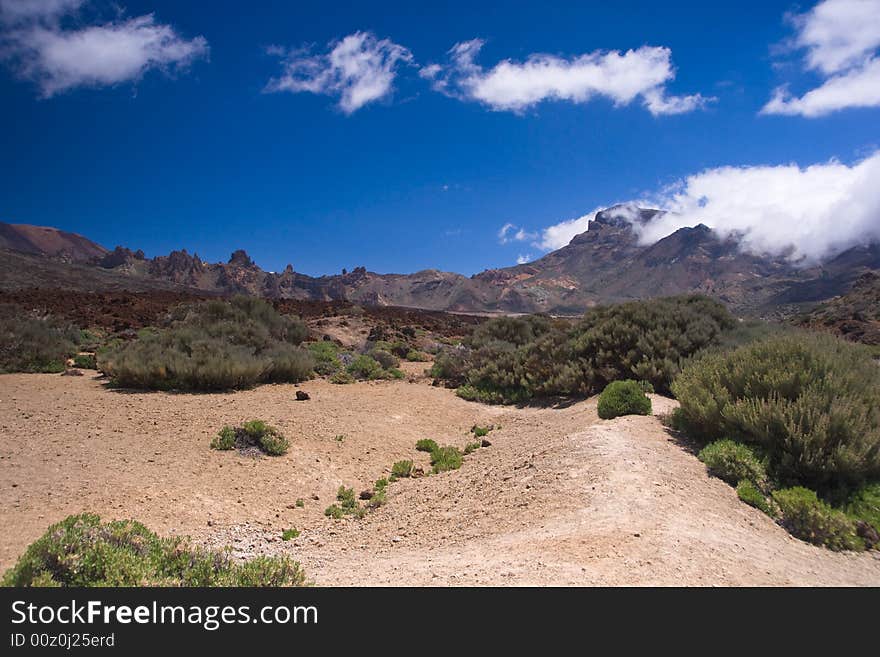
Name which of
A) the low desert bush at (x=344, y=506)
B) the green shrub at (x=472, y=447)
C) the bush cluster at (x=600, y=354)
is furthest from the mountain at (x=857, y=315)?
the low desert bush at (x=344, y=506)

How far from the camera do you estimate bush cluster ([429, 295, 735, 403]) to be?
10469 millimetres

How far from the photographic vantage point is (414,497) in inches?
237

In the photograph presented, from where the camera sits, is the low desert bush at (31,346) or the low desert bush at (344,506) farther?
the low desert bush at (31,346)

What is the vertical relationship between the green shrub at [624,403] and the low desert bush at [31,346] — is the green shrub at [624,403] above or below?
below

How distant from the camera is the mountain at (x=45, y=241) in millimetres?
158250

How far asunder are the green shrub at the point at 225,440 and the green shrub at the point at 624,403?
5531 millimetres

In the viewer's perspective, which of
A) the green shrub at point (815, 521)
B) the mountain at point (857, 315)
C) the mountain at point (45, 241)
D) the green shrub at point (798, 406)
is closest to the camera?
the green shrub at point (815, 521)

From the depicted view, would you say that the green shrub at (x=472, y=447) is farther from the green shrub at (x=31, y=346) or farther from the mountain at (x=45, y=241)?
the mountain at (x=45, y=241)

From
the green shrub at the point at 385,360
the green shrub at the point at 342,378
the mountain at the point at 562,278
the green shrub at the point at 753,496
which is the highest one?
the mountain at the point at 562,278

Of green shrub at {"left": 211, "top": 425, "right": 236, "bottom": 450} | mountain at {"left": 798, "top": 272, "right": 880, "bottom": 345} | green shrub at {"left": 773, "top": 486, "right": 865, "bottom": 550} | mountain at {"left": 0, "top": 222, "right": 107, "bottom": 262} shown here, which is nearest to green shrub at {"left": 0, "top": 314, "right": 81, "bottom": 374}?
green shrub at {"left": 211, "top": 425, "right": 236, "bottom": 450}

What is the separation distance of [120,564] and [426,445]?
5.54m

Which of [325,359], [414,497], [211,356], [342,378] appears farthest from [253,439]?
[325,359]

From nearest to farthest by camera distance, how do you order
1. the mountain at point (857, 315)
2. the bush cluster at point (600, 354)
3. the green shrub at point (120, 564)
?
the green shrub at point (120, 564) < the bush cluster at point (600, 354) < the mountain at point (857, 315)
